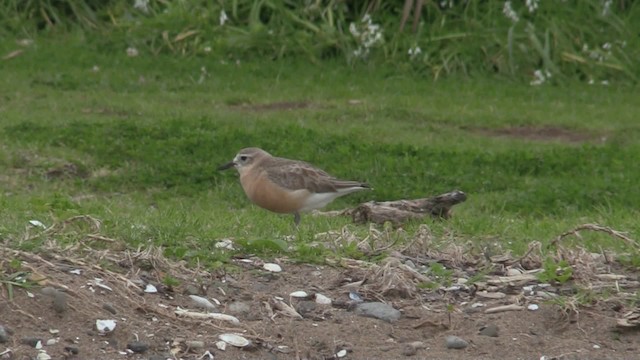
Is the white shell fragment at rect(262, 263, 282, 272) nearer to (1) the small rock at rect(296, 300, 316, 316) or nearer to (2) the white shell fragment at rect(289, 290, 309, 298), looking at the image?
(2) the white shell fragment at rect(289, 290, 309, 298)

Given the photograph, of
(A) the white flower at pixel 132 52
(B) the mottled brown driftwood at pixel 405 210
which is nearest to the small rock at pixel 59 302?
(B) the mottled brown driftwood at pixel 405 210

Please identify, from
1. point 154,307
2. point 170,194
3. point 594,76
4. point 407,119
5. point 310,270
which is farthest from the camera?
point 594,76

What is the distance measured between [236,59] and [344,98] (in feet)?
7.20

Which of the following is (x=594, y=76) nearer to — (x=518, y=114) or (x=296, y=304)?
(x=518, y=114)

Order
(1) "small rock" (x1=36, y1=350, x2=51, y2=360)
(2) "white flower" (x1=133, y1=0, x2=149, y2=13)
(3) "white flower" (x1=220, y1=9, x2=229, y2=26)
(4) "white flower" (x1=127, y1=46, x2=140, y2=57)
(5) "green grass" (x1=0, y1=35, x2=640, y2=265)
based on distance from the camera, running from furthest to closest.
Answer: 1. (2) "white flower" (x1=133, y1=0, x2=149, y2=13)
2. (3) "white flower" (x1=220, y1=9, x2=229, y2=26)
3. (4) "white flower" (x1=127, y1=46, x2=140, y2=57)
4. (5) "green grass" (x1=0, y1=35, x2=640, y2=265)
5. (1) "small rock" (x1=36, y1=350, x2=51, y2=360)

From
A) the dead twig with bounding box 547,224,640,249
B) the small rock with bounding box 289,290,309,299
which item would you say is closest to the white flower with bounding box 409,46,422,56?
the dead twig with bounding box 547,224,640,249

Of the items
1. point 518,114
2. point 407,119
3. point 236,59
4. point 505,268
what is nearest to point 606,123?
point 518,114

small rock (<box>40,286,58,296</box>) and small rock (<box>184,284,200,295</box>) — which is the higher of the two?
small rock (<box>40,286,58,296</box>)

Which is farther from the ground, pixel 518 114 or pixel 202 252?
pixel 202 252

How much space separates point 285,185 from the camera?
1109 cm

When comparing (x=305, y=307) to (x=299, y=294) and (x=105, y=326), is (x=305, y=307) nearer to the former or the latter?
(x=299, y=294)

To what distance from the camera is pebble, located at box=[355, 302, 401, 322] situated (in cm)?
706

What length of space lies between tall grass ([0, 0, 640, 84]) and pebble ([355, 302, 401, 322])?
11.3m

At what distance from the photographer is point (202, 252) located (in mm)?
7727
